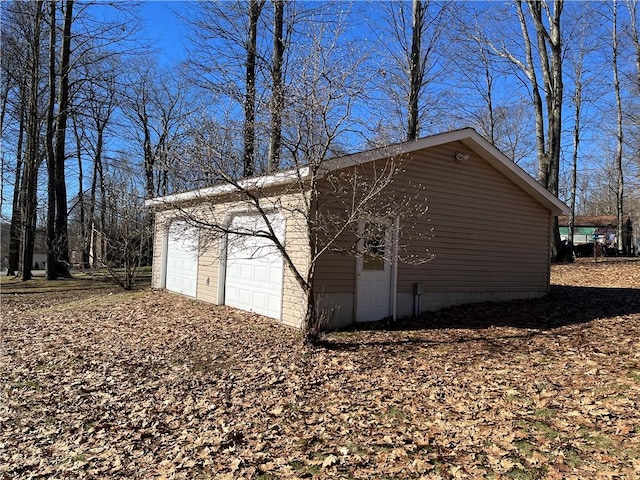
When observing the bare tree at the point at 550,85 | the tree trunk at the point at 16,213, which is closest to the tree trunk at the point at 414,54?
the bare tree at the point at 550,85

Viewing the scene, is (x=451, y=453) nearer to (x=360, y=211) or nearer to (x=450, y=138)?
(x=360, y=211)

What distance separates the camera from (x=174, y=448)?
4.28 m

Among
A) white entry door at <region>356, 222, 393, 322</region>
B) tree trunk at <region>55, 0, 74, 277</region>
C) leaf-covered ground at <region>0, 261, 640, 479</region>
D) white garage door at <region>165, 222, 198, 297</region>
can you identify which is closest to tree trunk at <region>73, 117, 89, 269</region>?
tree trunk at <region>55, 0, 74, 277</region>

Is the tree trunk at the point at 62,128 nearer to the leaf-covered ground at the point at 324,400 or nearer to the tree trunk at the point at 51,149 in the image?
the tree trunk at the point at 51,149

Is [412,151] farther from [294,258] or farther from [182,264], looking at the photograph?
[182,264]

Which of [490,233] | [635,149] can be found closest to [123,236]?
[490,233]

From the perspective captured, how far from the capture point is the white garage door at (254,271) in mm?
9057

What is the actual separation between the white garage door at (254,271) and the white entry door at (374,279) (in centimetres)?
154

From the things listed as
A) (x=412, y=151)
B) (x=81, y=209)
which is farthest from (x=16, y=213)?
(x=412, y=151)

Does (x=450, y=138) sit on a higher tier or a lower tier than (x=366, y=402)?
higher

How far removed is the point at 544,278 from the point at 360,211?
300 inches

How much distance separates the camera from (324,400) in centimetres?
523

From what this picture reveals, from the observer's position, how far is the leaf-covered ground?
388 centimetres

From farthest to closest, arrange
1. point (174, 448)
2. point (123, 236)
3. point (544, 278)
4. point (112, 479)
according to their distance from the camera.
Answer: point (123, 236)
point (544, 278)
point (174, 448)
point (112, 479)
